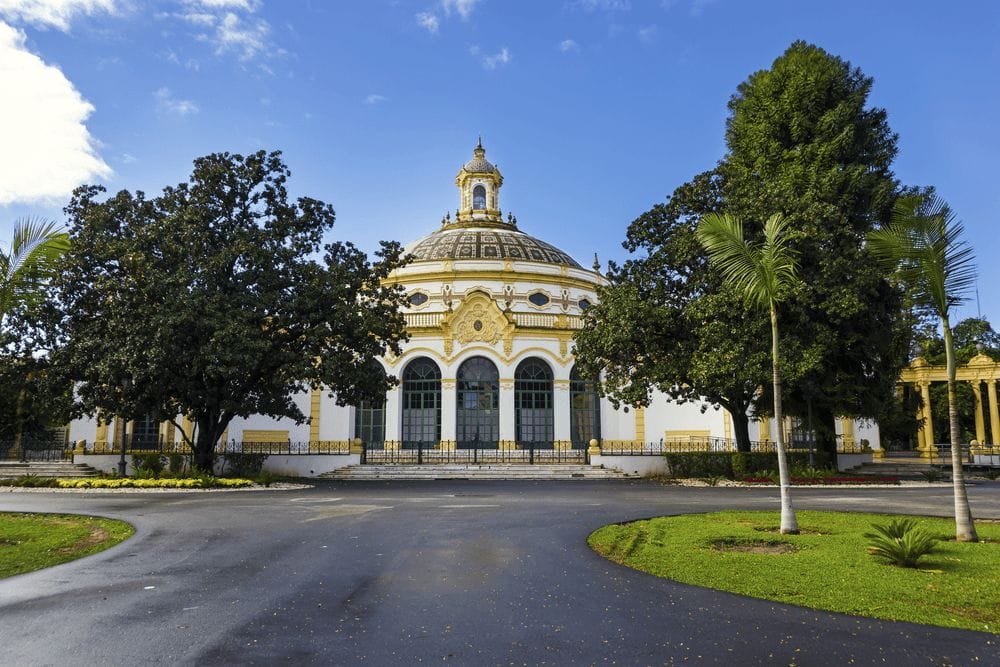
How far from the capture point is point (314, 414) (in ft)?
124

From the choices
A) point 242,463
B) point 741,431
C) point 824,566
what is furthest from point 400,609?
point 741,431

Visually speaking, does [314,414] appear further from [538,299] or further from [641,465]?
[641,465]

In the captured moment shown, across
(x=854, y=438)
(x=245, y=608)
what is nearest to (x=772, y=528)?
(x=245, y=608)

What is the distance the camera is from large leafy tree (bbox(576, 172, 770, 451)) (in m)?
22.7

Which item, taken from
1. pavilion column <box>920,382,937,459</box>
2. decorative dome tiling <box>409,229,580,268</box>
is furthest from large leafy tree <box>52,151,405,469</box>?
pavilion column <box>920,382,937,459</box>

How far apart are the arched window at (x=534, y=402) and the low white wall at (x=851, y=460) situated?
1481 centimetres

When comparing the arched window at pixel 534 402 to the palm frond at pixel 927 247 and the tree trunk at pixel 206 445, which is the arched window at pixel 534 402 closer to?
the tree trunk at pixel 206 445

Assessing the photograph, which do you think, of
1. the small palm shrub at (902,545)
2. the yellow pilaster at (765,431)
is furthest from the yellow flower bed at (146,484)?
the yellow pilaster at (765,431)

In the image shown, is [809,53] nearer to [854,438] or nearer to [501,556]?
[854,438]

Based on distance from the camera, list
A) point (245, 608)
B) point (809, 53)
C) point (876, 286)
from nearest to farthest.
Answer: point (245, 608) < point (876, 286) < point (809, 53)

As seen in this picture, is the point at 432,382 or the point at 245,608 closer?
the point at 245,608

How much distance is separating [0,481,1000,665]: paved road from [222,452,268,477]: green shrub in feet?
47.9

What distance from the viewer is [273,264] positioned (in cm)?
2423

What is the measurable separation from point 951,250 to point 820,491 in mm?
11343
